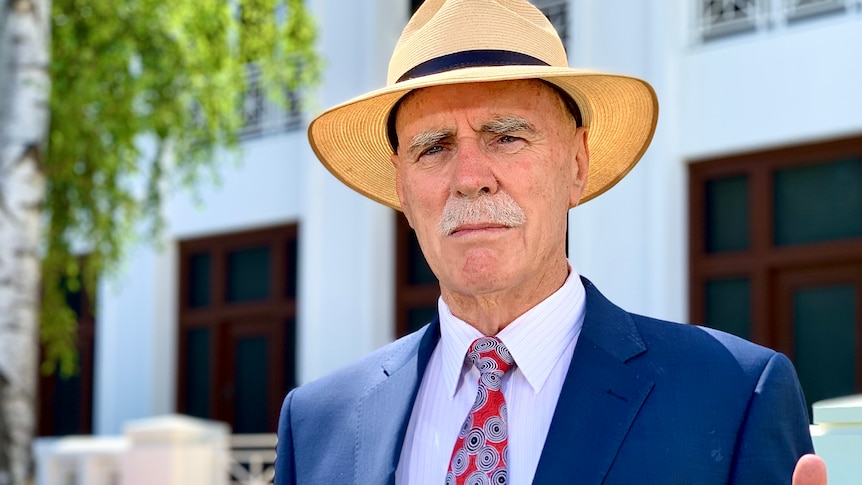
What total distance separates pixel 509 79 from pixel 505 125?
0.25ft

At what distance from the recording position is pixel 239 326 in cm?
1433

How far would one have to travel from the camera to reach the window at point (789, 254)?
33.0ft

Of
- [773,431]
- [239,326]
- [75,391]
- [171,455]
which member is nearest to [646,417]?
[773,431]

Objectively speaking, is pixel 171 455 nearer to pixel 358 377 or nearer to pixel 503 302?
pixel 358 377

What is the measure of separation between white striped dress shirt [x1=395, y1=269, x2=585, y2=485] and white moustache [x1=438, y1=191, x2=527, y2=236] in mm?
174

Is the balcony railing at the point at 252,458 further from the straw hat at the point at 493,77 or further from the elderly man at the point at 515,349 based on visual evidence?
the elderly man at the point at 515,349

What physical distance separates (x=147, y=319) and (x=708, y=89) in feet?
22.1

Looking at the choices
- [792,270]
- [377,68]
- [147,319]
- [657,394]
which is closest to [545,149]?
[657,394]

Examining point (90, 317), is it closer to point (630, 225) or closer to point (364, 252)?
point (364, 252)

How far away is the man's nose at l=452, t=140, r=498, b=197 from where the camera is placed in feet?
7.93

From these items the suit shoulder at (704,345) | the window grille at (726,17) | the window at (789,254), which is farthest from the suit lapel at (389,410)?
the window grille at (726,17)

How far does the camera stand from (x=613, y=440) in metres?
2.26

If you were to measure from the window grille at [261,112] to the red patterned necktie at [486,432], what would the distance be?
37.2 feet

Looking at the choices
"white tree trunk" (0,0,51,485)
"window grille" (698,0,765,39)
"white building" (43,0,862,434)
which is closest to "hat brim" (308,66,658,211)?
"white tree trunk" (0,0,51,485)
